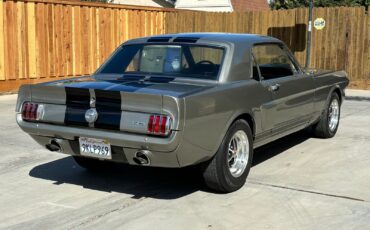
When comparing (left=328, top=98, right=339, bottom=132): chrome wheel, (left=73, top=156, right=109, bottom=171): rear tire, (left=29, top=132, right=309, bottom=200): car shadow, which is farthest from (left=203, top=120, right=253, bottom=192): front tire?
(left=328, top=98, right=339, bottom=132): chrome wheel

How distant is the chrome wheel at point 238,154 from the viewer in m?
5.20

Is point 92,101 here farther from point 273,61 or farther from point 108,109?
point 273,61

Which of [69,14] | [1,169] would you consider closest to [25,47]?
[69,14]

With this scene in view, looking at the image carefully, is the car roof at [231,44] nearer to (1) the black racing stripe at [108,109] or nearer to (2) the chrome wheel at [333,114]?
(1) the black racing stripe at [108,109]

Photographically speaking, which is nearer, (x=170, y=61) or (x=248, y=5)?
(x=170, y=61)

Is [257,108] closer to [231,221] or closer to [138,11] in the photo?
[231,221]

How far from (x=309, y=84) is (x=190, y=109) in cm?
282

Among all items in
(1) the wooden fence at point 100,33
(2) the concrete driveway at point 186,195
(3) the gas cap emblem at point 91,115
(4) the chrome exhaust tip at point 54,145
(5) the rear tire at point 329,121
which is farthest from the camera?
(1) the wooden fence at point 100,33

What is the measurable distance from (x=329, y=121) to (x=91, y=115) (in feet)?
14.1

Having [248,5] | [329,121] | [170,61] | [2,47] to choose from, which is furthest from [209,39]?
[248,5]

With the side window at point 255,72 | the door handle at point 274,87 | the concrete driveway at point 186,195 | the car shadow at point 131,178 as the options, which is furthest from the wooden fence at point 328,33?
the side window at point 255,72

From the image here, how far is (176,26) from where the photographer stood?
1800cm

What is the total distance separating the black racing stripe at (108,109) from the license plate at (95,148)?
0.15m

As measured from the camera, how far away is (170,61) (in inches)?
219
